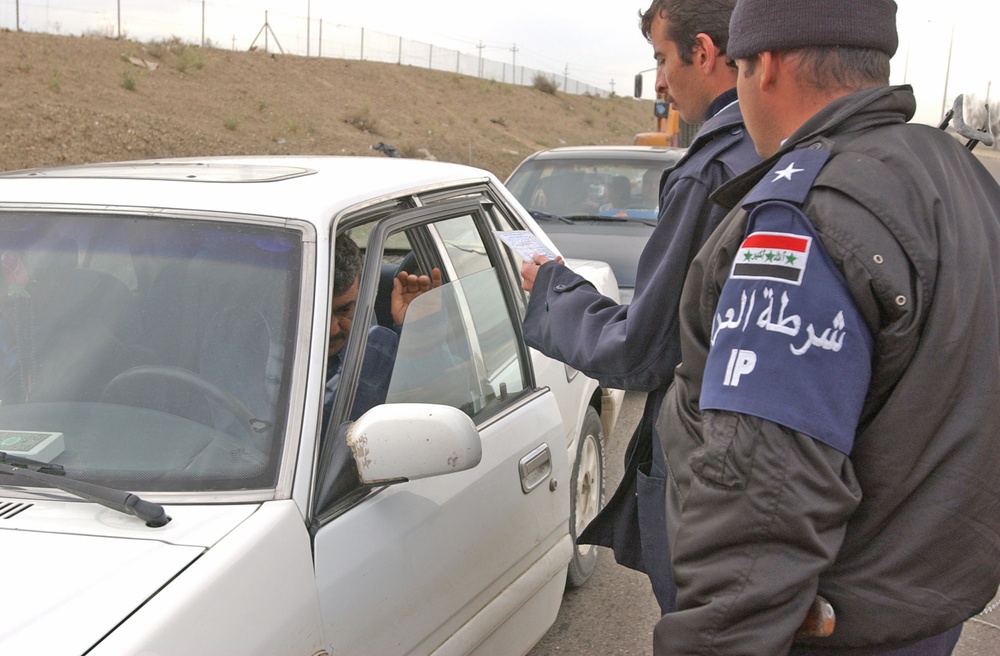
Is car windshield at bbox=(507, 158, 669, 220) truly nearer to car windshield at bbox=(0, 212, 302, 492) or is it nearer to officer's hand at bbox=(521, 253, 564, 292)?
officer's hand at bbox=(521, 253, 564, 292)

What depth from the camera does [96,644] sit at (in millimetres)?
1552

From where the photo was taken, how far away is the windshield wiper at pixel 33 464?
2102mm

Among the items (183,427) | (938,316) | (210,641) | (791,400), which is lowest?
(210,641)

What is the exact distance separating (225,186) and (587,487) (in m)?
2.04

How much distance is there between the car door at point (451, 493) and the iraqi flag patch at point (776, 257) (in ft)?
3.41

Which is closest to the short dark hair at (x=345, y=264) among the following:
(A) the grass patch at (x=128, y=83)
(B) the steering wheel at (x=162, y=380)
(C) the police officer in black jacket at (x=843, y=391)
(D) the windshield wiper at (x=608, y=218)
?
(B) the steering wheel at (x=162, y=380)

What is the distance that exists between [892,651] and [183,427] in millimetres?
1494

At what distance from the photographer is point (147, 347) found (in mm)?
2330

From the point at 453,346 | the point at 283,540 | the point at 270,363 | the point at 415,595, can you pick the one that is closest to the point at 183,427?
the point at 270,363

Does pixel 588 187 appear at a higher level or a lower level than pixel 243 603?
higher

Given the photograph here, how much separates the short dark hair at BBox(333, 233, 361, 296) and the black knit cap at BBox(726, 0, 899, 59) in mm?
1195

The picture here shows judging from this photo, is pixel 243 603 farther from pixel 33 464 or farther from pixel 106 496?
pixel 33 464

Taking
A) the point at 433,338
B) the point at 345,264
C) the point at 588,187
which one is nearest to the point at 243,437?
the point at 345,264

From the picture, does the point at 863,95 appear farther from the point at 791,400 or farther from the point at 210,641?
the point at 210,641
